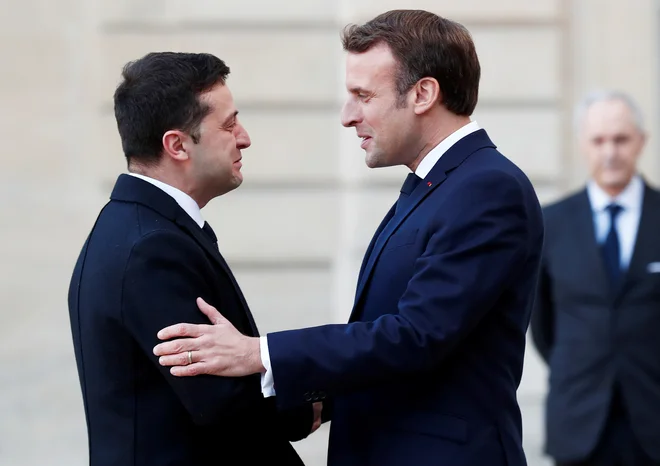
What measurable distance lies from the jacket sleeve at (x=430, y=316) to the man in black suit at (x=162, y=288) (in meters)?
0.15

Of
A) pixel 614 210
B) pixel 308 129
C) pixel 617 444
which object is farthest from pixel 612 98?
pixel 308 129

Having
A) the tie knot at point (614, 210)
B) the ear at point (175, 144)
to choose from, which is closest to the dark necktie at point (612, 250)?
the tie knot at point (614, 210)

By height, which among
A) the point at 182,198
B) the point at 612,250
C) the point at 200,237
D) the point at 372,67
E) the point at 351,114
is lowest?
the point at 612,250

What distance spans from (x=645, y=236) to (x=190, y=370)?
9.76 feet

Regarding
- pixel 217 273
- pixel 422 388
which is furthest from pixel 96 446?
pixel 422 388

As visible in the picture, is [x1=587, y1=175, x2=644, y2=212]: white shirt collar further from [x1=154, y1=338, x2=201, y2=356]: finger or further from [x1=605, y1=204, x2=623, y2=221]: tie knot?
[x1=154, y1=338, x2=201, y2=356]: finger

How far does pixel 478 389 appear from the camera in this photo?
2959mm

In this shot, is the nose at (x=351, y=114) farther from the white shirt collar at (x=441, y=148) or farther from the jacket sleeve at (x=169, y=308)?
the jacket sleeve at (x=169, y=308)

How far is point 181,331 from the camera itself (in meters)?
2.81

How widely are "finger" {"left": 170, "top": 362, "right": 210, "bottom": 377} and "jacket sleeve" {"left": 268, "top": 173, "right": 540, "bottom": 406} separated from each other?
0.56 ft

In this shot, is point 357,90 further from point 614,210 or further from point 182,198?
point 614,210

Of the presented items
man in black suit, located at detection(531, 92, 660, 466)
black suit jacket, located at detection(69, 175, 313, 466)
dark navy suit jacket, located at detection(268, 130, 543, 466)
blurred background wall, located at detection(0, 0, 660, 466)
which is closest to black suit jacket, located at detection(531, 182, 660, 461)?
man in black suit, located at detection(531, 92, 660, 466)

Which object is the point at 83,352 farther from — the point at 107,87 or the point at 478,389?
the point at 107,87

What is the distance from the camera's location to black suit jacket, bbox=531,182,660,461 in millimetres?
5074
